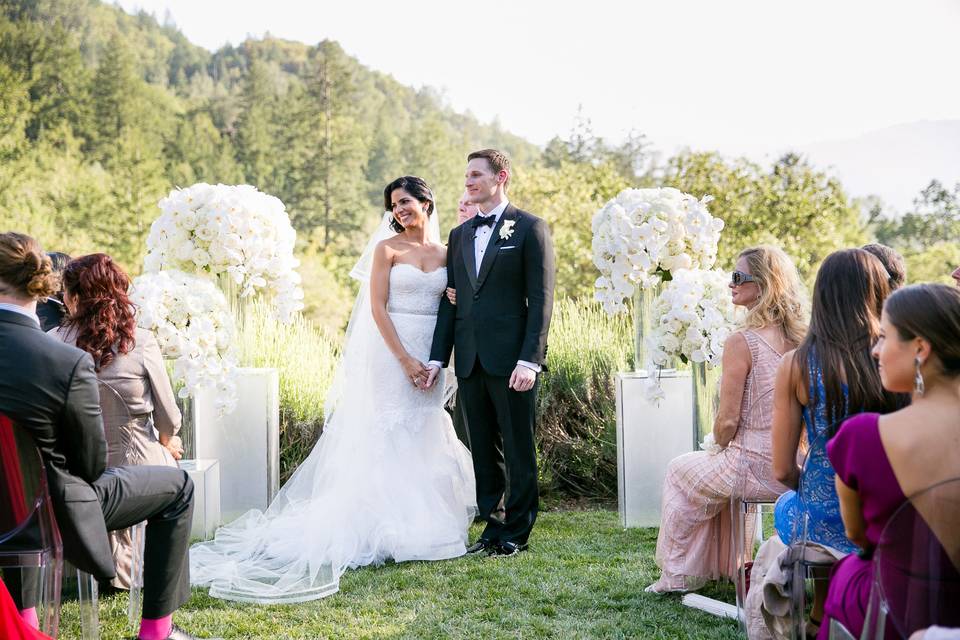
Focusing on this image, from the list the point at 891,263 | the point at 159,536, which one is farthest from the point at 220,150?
the point at 159,536

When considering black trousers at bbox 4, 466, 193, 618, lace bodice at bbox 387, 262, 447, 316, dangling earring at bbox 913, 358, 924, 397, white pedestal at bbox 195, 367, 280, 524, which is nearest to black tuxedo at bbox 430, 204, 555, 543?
lace bodice at bbox 387, 262, 447, 316

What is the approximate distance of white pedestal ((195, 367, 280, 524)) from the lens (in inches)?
225

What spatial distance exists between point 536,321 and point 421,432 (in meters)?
0.93

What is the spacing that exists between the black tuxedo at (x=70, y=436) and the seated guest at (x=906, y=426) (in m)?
2.16

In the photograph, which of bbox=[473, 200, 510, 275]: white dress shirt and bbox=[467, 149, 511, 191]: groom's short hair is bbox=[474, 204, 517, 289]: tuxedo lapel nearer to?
bbox=[473, 200, 510, 275]: white dress shirt

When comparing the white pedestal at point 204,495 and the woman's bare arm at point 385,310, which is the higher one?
the woman's bare arm at point 385,310

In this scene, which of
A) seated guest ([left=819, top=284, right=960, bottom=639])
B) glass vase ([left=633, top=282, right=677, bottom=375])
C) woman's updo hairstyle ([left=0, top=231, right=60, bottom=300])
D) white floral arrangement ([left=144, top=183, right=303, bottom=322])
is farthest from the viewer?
glass vase ([left=633, top=282, right=677, bottom=375])

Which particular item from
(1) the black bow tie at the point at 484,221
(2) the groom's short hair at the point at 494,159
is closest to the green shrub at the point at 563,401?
(1) the black bow tie at the point at 484,221

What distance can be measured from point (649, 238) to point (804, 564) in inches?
113

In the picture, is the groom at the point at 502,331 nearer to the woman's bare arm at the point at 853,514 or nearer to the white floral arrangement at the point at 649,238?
the white floral arrangement at the point at 649,238

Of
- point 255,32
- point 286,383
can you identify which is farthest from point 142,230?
point 286,383

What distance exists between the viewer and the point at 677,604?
4.03m

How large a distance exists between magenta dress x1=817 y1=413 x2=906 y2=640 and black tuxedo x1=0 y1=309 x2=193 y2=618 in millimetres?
2160

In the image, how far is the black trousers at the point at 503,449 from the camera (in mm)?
5004
